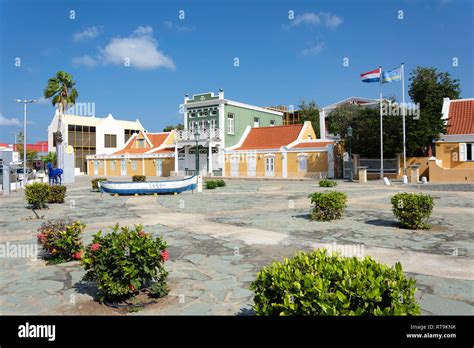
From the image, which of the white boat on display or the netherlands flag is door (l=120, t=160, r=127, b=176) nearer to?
the white boat on display

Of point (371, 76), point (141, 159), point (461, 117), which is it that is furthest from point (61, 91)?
point (461, 117)

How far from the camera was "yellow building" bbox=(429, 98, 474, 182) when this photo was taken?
2747 centimetres

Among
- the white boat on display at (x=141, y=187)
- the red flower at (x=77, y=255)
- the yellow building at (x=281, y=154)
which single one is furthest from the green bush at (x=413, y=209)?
the yellow building at (x=281, y=154)

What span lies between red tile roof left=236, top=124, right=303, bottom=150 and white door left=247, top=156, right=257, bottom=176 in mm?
1348

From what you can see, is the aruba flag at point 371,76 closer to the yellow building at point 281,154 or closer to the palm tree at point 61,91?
the yellow building at point 281,154

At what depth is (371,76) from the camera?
28.9 m

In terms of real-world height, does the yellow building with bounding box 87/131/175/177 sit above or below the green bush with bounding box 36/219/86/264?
above

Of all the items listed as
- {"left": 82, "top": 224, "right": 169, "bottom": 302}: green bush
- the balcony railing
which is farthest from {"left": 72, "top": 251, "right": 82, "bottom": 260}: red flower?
the balcony railing

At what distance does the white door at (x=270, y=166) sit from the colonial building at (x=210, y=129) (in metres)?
5.88

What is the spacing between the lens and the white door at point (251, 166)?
38625mm

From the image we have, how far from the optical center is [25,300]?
4.86 metres

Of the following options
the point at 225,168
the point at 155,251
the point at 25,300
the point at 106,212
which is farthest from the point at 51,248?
the point at 225,168

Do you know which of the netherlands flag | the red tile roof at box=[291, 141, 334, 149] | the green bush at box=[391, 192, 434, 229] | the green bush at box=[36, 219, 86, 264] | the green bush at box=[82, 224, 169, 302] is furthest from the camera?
the red tile roof at box=[291, 141, 334, 149]
